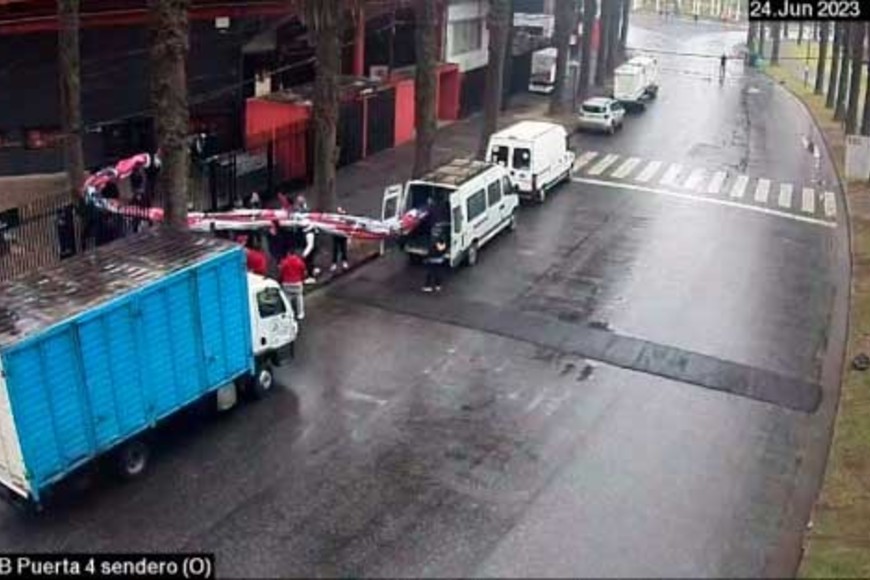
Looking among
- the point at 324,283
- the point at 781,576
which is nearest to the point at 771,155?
the point at 324,283

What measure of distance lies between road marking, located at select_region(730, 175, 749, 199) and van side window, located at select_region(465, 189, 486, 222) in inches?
509

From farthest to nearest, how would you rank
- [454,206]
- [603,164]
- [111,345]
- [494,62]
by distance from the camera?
[603,164] → [494,62] → [454,206] → [111,345]

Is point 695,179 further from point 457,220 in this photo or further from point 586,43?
point 586,43

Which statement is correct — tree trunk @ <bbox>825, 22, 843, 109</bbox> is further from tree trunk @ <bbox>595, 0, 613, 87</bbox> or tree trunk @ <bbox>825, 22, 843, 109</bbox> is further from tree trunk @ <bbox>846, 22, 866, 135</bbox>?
tree trunk @ <bbox>595, 0, 613, 87</bbox>

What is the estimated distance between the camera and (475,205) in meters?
26.4

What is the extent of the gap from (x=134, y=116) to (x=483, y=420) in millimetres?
20155

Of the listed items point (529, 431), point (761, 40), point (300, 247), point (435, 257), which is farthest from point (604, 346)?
point (761, 40)

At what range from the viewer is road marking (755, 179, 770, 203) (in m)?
35.4

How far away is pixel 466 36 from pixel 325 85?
1021 inches

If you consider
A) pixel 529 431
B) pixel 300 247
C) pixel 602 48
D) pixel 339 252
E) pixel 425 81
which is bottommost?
pixel 529 431

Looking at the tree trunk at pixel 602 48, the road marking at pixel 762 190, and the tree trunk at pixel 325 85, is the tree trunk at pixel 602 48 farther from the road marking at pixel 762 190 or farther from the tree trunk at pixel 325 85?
the tree trunk at pixel 325 85

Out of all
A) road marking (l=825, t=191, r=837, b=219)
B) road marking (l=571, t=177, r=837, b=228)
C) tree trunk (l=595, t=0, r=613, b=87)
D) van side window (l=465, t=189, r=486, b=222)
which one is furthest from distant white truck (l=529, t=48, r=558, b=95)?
van side window (l=465, t=189, r=486, b=222)

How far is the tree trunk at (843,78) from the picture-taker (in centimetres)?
5147

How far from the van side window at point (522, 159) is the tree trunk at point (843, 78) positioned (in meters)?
26.6
